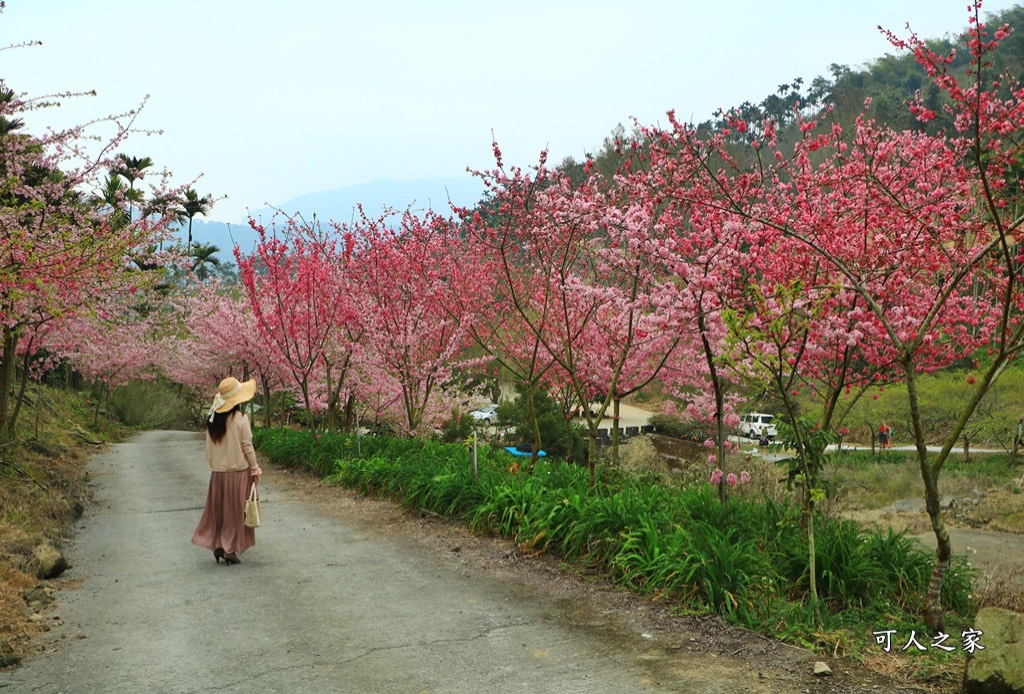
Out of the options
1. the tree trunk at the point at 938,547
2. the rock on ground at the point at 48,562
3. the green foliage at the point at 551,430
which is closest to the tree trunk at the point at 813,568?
the tree trunk at the point at 938,547

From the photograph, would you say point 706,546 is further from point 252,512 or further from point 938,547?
point 252,512

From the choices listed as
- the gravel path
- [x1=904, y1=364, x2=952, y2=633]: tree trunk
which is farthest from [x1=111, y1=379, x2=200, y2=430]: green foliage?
[x1=904, y1=364, x2=952, y2=633]: tree trunk

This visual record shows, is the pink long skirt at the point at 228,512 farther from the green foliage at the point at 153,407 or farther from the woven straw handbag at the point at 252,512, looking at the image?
the green foliage at the point at 153,407

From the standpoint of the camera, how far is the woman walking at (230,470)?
856cm

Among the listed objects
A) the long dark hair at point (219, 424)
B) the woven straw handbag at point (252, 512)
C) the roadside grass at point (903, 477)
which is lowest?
the roadside grass at point (903, 477)

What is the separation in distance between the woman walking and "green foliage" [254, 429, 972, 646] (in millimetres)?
2638

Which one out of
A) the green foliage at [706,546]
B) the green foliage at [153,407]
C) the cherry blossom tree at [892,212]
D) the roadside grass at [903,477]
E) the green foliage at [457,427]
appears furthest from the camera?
the green foliage at [153,407]

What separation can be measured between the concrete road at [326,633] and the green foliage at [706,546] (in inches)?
32.8

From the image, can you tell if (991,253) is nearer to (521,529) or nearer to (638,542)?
(638,542)

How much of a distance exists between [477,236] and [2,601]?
1072cm

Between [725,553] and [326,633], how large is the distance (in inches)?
125

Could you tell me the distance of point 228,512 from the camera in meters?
8.63

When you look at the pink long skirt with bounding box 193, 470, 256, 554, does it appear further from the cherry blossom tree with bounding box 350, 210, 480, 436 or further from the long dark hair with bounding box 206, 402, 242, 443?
the cherry blossom tree with bounding box 350, 210, 480, 436

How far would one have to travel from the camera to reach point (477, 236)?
15.9 meters
